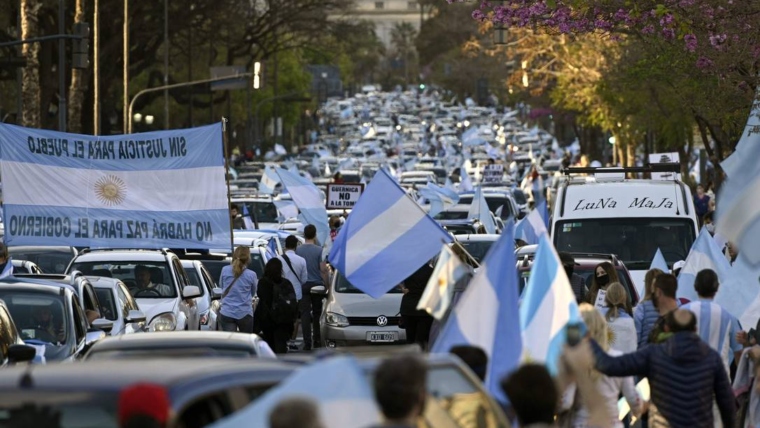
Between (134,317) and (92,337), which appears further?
(134,317)

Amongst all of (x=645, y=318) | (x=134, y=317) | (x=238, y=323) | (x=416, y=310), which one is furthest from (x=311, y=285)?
(x=645, y=318)

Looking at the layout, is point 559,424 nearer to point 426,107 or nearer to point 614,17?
point 614,17

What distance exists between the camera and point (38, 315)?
14.3 meters

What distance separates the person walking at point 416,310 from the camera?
16.5 metres

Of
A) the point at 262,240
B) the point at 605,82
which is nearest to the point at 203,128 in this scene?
the point at 262,240

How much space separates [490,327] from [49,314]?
657 cm

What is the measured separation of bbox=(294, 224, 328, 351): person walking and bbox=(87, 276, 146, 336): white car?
12.9 ft

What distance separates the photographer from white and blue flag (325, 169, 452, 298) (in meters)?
12.1

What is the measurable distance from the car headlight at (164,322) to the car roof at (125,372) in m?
10.4

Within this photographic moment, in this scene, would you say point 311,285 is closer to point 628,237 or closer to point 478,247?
point 478,247

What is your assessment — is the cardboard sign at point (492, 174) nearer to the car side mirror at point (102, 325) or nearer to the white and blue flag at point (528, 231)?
the white and blue flag at point (528, 231)

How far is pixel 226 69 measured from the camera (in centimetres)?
6103

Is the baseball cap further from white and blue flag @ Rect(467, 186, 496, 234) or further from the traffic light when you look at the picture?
the traffic light

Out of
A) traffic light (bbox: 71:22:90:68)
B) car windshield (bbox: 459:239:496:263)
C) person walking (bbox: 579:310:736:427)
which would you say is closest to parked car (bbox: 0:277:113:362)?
person walking (bbox: 579:310:736:427)
